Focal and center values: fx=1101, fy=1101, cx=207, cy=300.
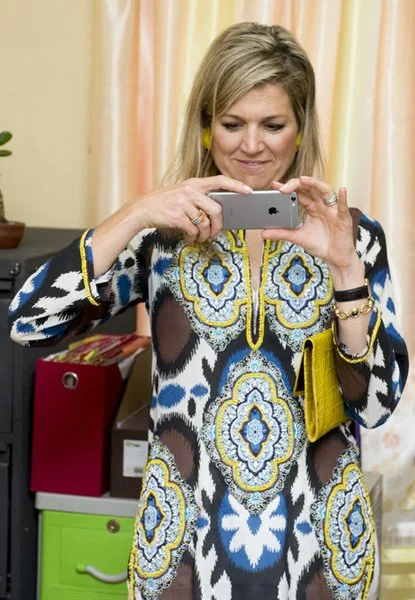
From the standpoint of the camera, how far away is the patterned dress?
1447mm

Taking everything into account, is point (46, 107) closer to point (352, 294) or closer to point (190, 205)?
point (190, 205)

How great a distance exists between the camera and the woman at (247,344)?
1433 millimetres

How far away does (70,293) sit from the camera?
1460 mm

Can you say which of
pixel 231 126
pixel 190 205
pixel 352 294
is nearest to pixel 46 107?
pixel 231 126

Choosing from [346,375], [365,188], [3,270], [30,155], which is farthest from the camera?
[30,155]

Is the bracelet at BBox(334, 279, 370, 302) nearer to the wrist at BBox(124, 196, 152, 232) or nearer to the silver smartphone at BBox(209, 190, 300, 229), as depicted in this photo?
the silver smartphone at BBox(209, 190, 300, 229)

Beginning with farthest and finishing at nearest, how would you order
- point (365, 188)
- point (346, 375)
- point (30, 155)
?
1. point (30, 155)
2. point (365, 188)
3. point (346, 375)

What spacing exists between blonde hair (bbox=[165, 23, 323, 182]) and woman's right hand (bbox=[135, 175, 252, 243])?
14cm

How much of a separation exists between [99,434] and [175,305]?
1.96 ft

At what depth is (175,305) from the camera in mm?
1517

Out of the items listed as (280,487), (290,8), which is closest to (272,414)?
(280,487)

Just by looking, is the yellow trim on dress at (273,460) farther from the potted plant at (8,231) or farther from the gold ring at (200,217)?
the potted plant at (8,231)

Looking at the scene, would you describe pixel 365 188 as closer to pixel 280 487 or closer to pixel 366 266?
pixel 366 266

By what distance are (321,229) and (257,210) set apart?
88mm
